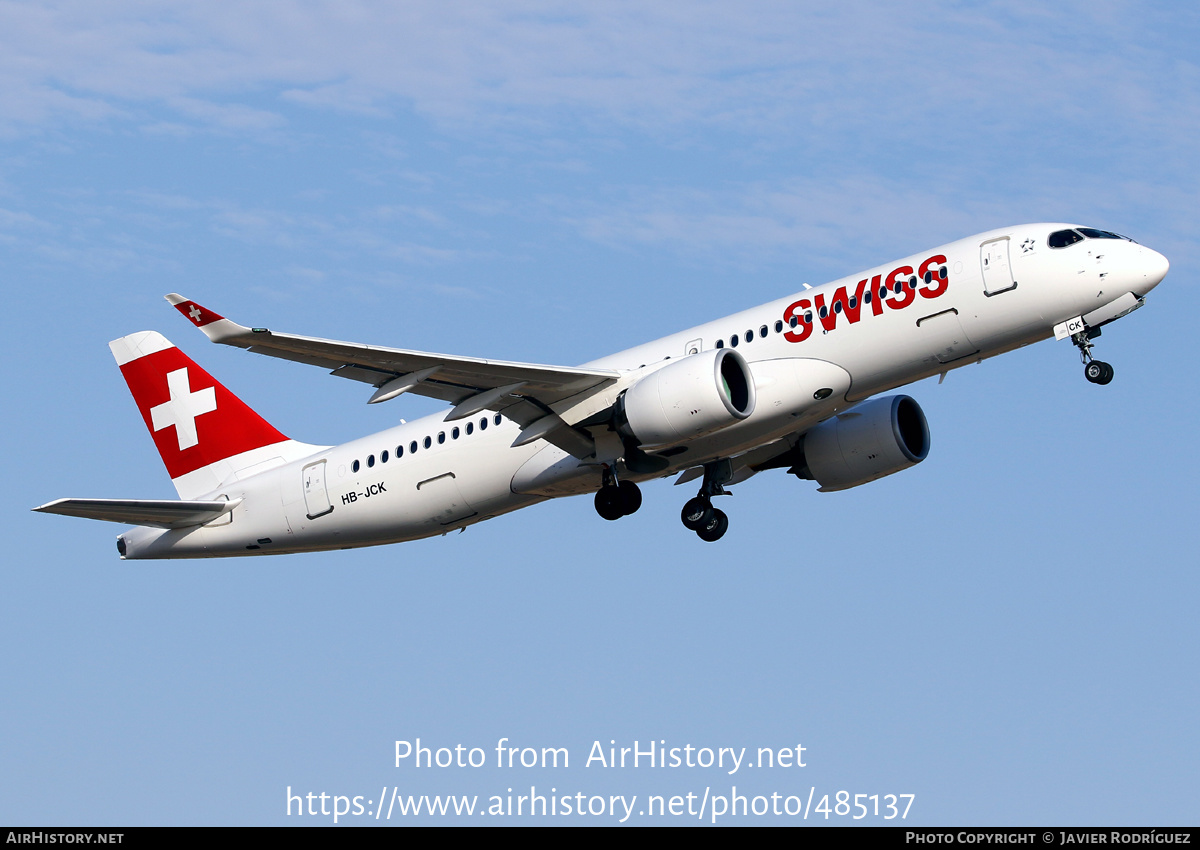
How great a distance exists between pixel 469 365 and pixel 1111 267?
12.5 m

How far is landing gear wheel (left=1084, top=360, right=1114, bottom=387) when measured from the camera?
98.6ft

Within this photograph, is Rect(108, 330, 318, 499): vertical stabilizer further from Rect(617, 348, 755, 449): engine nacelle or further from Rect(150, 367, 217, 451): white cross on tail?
Rect(617, 348, 755, 449): engine nacelle

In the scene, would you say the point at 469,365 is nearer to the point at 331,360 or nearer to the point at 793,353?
the point at 331,360

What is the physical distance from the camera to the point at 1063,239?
29.9 metres

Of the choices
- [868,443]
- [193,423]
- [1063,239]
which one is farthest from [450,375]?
[1063,239]

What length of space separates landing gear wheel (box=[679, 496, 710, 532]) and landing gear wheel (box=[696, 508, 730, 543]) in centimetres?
6

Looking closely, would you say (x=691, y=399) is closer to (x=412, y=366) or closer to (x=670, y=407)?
(x=670, y=407)

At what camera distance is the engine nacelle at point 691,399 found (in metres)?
30.0

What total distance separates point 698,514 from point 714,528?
501 millimetres

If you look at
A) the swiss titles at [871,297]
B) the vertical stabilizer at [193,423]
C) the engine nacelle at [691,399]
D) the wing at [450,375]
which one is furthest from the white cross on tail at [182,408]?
the swiss titles at [871,297]

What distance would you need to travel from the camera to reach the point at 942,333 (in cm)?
3016

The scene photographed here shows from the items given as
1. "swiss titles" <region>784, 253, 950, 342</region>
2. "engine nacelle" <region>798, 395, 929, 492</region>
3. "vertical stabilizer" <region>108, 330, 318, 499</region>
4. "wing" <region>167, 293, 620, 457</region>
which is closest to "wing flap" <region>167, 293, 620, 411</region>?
"wing" <region>167, 293, 620, 457</region>

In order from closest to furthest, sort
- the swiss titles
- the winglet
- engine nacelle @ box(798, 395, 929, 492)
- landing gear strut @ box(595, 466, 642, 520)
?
1. the winglet
2. the swiss titles
3. landing gear strut @ box(595, 466, 642, 520)
4. engine nacelle @ box(798, 395, 929, 492)
